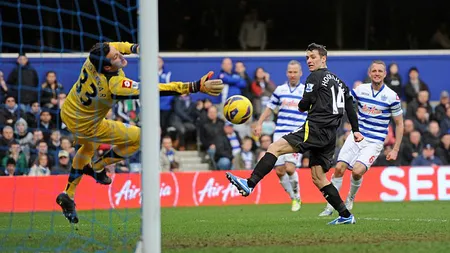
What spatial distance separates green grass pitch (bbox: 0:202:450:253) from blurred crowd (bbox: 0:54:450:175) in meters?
3.56

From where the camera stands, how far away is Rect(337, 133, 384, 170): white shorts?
46.6 feet

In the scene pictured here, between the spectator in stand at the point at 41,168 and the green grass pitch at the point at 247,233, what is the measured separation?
3.34m

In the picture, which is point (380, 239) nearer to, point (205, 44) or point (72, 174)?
point (72, 174)

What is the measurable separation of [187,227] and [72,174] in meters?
1.77

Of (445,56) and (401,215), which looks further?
(445,56)

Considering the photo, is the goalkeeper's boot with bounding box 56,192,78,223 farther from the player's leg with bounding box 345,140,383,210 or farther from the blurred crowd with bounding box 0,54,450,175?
the blurred crowd with bounding box 0,54,450,175

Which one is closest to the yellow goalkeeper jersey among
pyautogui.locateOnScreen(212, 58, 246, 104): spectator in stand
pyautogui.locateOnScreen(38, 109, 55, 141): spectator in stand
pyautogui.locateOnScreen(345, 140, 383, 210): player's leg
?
pyautogui.locateOnScreen(345, 140, 383, 210): player's leg

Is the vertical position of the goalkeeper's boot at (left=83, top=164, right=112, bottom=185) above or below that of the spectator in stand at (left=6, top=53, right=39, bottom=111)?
below

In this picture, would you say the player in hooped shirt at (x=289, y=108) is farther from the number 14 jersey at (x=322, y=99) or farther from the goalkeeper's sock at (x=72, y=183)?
the goalkeeper's sock at (x=72, y=183)

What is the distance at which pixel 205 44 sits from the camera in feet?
82.2

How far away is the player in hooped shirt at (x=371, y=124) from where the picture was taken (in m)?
14.1

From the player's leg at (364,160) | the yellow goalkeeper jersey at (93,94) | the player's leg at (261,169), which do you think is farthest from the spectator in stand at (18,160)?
the player's leg at (261,169)

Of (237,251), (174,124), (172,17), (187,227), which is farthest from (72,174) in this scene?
(172,17)

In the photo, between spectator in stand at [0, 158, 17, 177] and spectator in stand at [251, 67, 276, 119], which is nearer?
spectator in stand at [0, 158, 17, 177]
